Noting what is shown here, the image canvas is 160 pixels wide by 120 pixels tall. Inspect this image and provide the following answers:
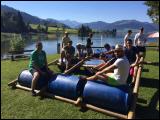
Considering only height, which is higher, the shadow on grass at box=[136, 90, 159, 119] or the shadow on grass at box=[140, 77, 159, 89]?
the shadow on grass at box=[140, 77, 159, 89]

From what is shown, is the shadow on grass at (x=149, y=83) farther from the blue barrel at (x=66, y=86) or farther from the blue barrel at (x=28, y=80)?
the blue barrel at (x=28, y=80)

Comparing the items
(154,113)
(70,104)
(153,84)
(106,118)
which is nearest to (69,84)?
(70,104)

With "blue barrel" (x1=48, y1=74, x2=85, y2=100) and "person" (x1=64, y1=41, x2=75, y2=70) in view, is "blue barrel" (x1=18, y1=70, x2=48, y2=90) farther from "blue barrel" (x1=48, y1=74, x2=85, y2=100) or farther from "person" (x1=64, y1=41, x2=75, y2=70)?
"person" (x1=64, y1=41, x2=75, y2=70)

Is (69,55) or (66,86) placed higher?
(69,55)

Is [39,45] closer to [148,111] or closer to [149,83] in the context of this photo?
[148,111]

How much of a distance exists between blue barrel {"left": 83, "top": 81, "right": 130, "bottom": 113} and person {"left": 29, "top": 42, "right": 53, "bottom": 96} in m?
2.06

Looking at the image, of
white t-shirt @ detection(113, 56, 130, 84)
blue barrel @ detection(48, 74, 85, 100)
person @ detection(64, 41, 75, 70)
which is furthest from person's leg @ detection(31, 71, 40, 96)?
person @ detection(64, 41, 75, 70)

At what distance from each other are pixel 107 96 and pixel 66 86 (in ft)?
5.41

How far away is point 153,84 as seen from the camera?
36.6 ft

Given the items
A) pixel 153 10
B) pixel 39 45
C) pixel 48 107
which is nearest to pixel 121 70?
pixel 48 107

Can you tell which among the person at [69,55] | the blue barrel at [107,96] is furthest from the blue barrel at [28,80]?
the person at [69,55]

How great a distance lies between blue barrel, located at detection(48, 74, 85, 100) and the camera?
875cm

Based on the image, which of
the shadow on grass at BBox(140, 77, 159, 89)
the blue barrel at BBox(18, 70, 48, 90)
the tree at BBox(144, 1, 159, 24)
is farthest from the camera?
the tree at BBox(144, 1, 159, 24)

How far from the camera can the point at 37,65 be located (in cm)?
986
